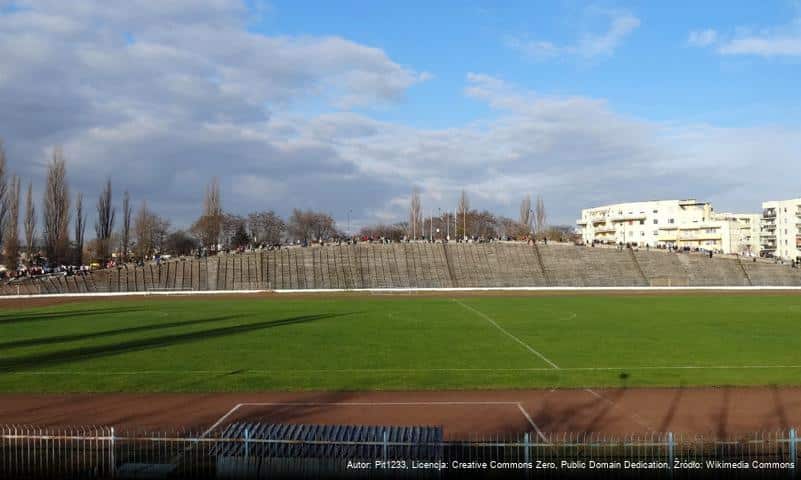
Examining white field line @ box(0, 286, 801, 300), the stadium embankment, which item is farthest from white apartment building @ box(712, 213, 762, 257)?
white field line @ box(0, 286, 801, 300)

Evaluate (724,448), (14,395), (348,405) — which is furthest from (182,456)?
(724,448)

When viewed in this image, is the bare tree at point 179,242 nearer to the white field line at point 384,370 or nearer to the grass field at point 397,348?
the grass field at point 397,348

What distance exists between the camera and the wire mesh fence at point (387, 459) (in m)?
11.3

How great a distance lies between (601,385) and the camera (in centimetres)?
2003

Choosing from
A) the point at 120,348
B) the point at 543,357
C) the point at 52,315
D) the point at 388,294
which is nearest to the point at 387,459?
the point at 543,357

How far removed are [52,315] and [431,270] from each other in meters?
48.6

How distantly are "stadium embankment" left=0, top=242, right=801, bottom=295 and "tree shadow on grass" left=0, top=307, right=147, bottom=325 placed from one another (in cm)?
2273

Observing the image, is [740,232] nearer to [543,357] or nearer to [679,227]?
[679,227]

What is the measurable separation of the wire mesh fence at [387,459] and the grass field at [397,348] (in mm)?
7051

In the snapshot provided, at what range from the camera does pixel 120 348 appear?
2823 centimetres

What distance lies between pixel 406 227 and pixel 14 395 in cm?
16677

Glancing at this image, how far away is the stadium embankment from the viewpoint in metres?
76.1

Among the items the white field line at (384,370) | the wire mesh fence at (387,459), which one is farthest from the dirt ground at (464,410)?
the white field line at (384,370)

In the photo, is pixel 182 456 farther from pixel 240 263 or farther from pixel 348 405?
pixel 240 263
